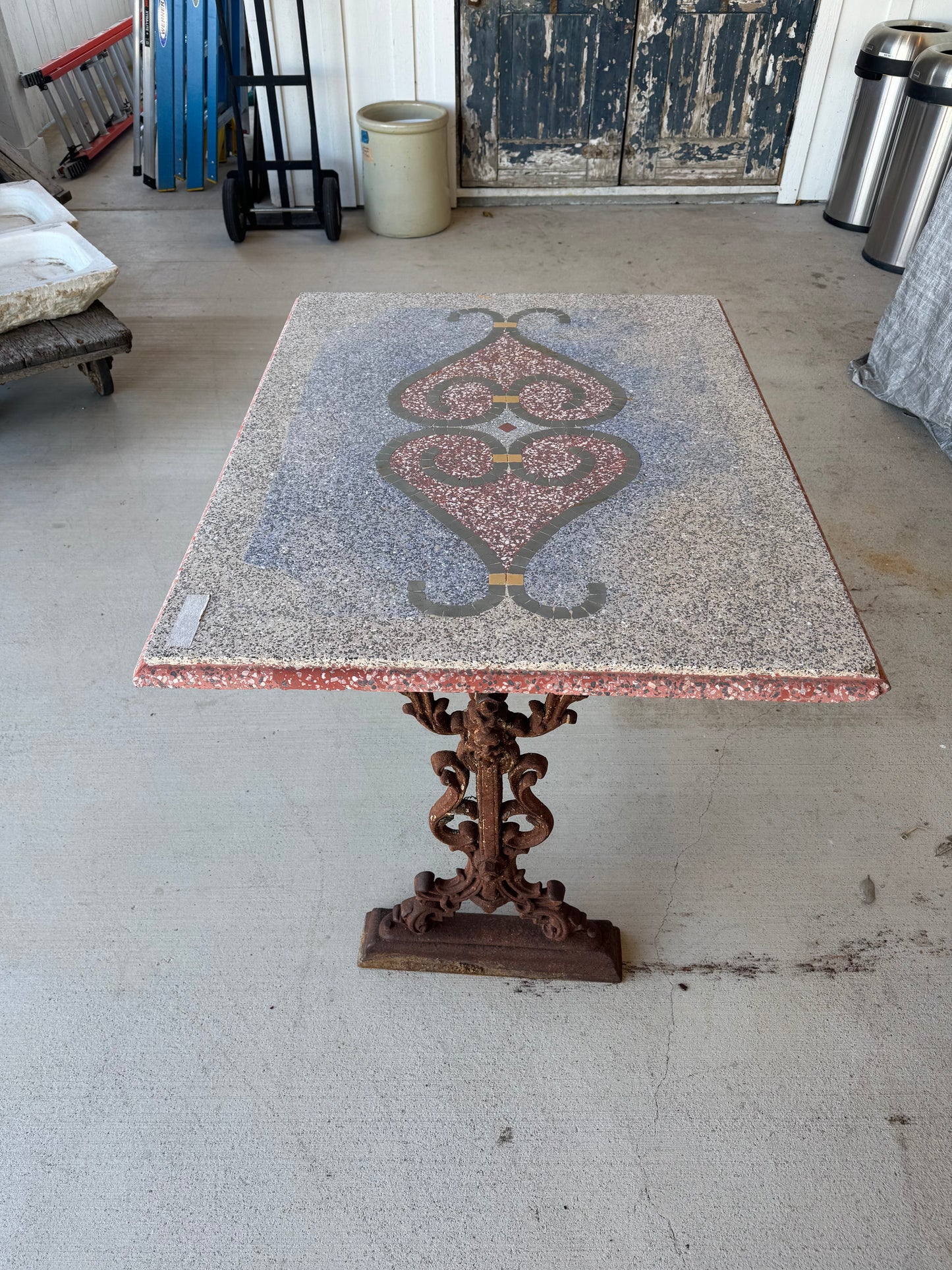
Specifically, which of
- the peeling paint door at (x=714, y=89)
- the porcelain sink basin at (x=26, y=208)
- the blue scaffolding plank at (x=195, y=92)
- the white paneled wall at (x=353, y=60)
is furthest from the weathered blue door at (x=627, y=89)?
the porcelain sink basin at (x=26, y=208)

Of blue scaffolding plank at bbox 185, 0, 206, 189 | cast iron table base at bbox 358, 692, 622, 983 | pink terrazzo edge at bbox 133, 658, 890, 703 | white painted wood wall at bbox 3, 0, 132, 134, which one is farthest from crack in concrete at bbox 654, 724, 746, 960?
white painted wood wall at bbox 3, 0, 132, 134

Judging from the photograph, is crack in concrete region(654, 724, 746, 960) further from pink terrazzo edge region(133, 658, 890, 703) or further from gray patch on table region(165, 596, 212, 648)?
gray patch on table region(165, 596, 212, 648)

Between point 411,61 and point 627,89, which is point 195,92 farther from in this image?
point 627,89

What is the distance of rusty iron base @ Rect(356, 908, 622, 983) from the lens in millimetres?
1685

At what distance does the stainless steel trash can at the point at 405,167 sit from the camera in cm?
433

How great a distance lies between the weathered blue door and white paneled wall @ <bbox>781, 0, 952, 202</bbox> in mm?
77

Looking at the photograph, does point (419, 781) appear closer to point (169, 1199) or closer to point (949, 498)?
point (169, 1199)

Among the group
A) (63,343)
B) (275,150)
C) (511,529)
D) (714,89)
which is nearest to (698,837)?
(511,529)

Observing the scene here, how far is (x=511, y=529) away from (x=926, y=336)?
2.47 meters

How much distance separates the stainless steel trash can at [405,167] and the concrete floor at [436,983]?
2.51m

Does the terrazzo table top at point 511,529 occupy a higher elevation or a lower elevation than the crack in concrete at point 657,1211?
higher

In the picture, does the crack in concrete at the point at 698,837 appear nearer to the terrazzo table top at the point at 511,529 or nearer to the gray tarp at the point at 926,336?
the terrazzo table top at the point at 511,529

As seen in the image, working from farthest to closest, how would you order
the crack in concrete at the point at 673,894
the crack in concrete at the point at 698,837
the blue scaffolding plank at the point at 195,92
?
the blue scaffolding plank at the point at 195,92, the crack in concrete at the point at 698,837, the crack in concrete at the point at 673,894

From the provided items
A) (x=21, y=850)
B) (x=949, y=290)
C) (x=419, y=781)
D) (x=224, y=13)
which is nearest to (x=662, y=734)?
(x=419, y=781)
